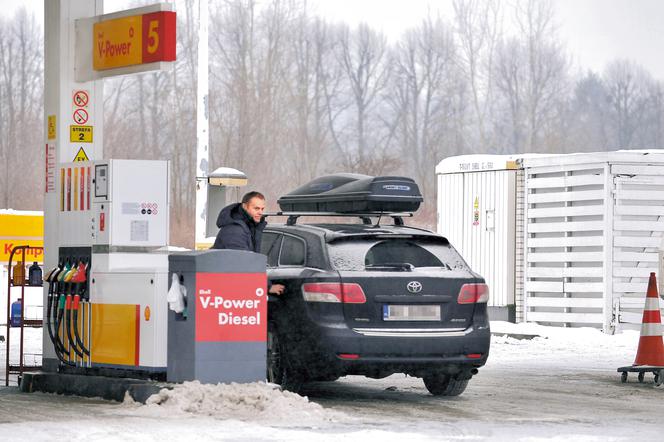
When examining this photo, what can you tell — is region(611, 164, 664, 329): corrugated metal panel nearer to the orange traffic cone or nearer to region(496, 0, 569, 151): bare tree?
the orange traffic cone

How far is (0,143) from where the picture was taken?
70188mm

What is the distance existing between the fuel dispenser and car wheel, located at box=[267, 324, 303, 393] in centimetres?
108

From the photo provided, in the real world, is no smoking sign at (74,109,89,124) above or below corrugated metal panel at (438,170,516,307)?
above

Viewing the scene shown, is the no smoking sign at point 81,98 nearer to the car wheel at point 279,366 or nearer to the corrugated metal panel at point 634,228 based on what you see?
the car wheel at point 279,366

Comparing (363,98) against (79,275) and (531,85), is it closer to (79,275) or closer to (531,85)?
(531,85)

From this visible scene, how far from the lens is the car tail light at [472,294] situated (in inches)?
511

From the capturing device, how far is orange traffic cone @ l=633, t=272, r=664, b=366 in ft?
51.3

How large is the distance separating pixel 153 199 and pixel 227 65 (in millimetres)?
56948

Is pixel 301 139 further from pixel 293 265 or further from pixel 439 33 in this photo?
pixel 293 265

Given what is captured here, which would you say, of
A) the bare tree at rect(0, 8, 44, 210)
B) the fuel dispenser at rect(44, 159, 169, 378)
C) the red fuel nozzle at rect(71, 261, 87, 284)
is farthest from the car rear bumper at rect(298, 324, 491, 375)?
the bare tree at rect(0, 8, 44, 210)

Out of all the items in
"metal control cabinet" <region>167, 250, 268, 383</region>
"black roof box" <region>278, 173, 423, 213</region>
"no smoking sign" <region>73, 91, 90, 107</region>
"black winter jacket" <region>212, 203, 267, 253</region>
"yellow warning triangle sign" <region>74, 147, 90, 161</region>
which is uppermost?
"no smoking sign" <region>73, 91, 90, 107</region>

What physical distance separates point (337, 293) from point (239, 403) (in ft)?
5.02

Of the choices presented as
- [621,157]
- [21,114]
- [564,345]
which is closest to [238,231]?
[564,345]

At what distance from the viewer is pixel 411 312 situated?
12727mm
